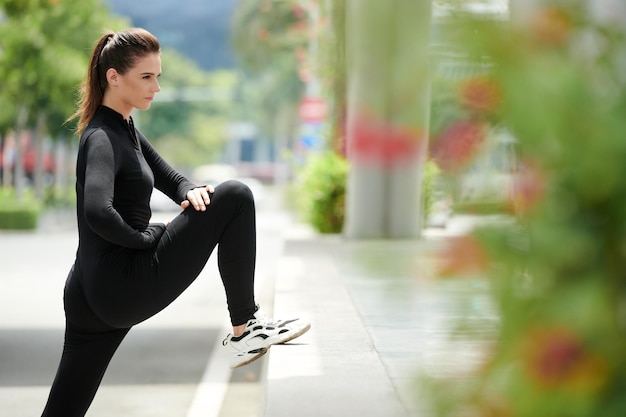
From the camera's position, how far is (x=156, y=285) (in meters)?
3.79

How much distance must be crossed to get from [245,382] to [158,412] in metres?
0.98

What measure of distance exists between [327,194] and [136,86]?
11.0 meters

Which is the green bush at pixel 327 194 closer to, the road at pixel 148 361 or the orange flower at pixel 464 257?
the road at pixel 148 361

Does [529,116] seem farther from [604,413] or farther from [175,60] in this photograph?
[175,60]

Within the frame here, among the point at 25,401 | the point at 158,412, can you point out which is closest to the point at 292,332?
the point at 158,412

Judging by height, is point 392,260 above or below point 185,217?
above

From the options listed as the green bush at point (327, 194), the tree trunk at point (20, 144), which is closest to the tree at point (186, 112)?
the tree trunk at point (20, 144)

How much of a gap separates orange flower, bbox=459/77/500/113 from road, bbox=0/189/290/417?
13.3ft

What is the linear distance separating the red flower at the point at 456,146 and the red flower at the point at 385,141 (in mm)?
47

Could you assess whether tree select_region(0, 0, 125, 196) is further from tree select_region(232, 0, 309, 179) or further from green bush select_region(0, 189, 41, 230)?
tree select_region(232, 0, 309, 179)

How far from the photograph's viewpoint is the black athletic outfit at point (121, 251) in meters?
3.63

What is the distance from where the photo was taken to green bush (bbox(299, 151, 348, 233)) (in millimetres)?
14758

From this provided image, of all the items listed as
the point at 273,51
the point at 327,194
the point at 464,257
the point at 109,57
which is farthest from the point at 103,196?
the point at 273,51

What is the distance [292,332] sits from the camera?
4375mm
